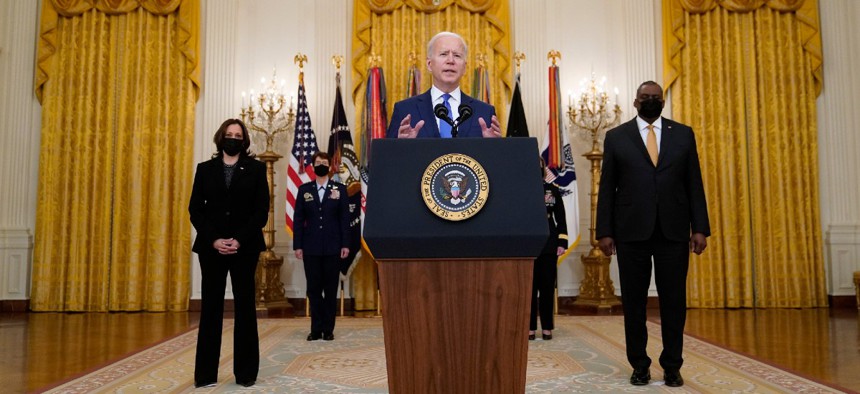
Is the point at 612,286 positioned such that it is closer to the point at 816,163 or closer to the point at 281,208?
the point at 816,163

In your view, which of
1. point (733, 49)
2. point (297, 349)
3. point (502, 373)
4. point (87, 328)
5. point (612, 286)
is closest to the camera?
point (502, 373)

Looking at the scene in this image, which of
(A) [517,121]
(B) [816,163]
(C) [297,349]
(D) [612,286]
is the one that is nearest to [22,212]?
(C) [297,349]

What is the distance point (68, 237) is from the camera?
8961 mm

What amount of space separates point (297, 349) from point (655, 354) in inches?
111

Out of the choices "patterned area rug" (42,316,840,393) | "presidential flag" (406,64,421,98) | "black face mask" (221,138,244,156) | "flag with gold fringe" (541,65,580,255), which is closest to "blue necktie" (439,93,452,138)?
"patterned area rug" (42,316,840,393)

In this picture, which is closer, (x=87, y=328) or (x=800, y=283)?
(x=87, y=328)

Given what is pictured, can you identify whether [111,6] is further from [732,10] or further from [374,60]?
[732,10]

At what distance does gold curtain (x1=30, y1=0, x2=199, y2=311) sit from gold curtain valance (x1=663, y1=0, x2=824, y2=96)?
6.54 m

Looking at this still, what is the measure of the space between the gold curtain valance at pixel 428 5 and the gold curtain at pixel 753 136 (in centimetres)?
257

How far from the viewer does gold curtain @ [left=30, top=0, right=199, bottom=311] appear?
8.88 m

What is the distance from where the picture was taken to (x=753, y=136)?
9.00 m

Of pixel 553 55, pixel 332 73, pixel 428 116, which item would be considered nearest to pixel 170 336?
pixel 332 73

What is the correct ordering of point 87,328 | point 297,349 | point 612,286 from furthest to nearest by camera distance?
point 612,286, point 87,328, point 297,349

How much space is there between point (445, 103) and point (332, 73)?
7.01 m
